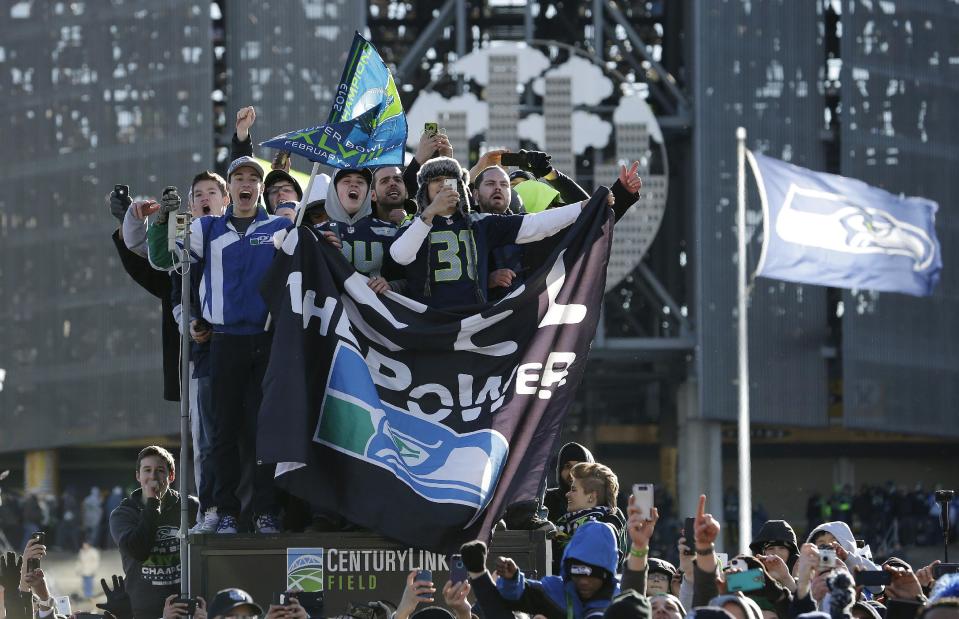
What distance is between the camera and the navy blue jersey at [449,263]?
10.5m

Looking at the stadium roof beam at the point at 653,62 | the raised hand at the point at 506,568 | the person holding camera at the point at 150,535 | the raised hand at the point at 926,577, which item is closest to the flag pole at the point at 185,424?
the person holding camera at the point at 150,535

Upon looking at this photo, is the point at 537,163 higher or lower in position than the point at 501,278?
higher

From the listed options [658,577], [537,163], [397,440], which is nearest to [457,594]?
[397,440]

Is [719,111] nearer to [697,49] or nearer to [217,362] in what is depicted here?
[697,49]

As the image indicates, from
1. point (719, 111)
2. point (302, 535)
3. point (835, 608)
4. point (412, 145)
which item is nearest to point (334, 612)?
point (302, 535)

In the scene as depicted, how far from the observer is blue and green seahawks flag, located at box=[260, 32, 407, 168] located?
10.6 metres

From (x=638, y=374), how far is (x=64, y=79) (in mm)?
17047

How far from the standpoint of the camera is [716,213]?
4559 centimetres

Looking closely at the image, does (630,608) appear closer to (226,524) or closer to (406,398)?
(406,398)

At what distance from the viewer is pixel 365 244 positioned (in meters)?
10.6

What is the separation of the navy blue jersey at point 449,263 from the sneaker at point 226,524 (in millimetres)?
1550

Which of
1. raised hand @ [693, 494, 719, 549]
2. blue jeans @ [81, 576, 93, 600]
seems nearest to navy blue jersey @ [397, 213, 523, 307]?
raised hand @ [693, 494, 719, 549]

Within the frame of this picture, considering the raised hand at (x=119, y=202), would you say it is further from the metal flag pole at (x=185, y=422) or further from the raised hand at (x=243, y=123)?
the raised hand at (x=243, y=123)

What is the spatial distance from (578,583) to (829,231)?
88.2ft
